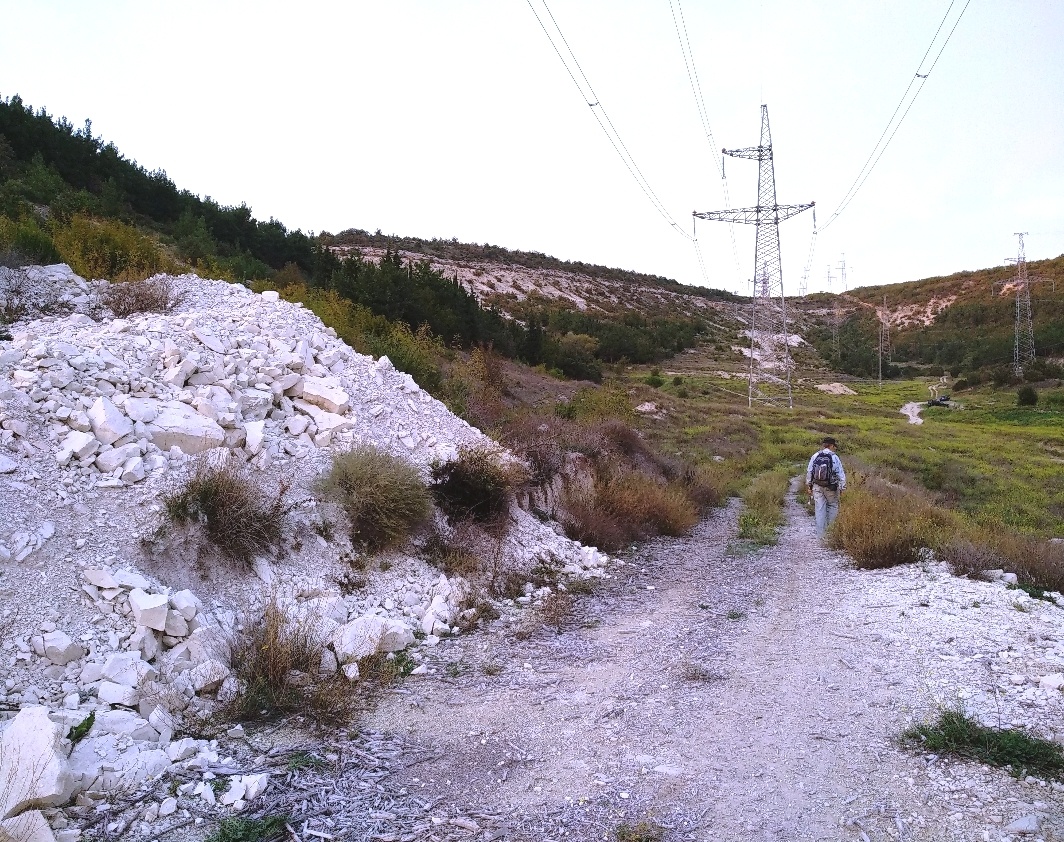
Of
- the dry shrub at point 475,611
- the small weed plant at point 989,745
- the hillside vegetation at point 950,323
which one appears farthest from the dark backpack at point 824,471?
the hillside vegetation at point 950,323

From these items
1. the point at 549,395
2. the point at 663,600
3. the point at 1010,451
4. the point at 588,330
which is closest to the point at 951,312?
the point at 588,330

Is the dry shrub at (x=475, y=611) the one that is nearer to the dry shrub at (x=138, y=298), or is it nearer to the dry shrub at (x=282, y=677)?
the dry shrub at (x=282, y=677)

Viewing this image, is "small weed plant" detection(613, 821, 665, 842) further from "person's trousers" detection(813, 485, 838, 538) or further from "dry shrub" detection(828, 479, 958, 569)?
"person's trousers" detection(813, 485, 838, 538)

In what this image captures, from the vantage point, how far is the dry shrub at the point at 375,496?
8047 mm

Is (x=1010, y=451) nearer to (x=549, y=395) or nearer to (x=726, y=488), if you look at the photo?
(x=726, y=488)

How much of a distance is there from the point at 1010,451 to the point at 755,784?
28.5 m

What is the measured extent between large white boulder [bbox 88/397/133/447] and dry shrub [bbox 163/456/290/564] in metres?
0.79

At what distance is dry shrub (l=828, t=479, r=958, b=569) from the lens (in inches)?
387

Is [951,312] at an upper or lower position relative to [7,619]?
upper

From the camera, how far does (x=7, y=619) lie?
196 inches

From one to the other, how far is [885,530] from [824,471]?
72.5 inches

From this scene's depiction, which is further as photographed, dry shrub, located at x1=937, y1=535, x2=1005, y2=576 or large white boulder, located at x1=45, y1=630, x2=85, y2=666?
dry shrub, located at x1=937, y1=535, x2=1005, y2=576

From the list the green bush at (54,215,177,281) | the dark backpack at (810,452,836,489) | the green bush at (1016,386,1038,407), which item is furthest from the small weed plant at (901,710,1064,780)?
the green bush at (1016,386,1038,407)

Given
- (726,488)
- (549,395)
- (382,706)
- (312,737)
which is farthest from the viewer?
(549,395)
